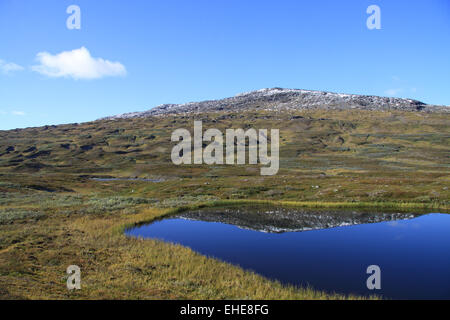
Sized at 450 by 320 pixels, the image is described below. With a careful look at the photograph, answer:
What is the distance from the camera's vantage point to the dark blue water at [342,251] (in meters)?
21.1

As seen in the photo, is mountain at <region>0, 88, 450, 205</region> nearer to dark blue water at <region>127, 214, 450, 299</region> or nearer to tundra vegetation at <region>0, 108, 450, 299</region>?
tundra vegetation at <region>0, 108, 450, 299</region>

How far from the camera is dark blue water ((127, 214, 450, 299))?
21109mm

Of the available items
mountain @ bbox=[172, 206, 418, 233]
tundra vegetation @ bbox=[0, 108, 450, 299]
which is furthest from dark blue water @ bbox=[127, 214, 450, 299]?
tundra vegetation @ bbox=[0, 108, 450, 299]

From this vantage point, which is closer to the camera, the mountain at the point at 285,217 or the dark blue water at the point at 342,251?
the dark blue water at the point at 342,251

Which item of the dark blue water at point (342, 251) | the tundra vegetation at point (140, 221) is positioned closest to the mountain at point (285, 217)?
the dark blue water at point (342, 251)

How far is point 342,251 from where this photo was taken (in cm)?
2844

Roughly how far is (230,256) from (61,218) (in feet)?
87.6

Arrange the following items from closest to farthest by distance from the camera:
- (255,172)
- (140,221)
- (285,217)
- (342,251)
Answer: (342,251) → (140,221) → (285,217) → (255,172)

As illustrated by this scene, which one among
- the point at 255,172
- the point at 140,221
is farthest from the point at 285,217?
the point at 255,172

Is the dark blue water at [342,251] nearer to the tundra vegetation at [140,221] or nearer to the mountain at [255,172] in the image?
the tundra vegetation at [140,221]

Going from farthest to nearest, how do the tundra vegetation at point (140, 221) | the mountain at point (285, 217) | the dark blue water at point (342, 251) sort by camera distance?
the mountain at point (285, 217) → the dark blue water at point (342, 251) → the tundra vegetation at point (140, 221)

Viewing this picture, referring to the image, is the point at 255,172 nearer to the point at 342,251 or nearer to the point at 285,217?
the point at 285,217

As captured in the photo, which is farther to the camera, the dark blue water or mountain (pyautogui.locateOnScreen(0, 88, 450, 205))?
mountain (pyautogui.locateOnScreen(0, 88, 450, 205))

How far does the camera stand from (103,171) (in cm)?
13925
